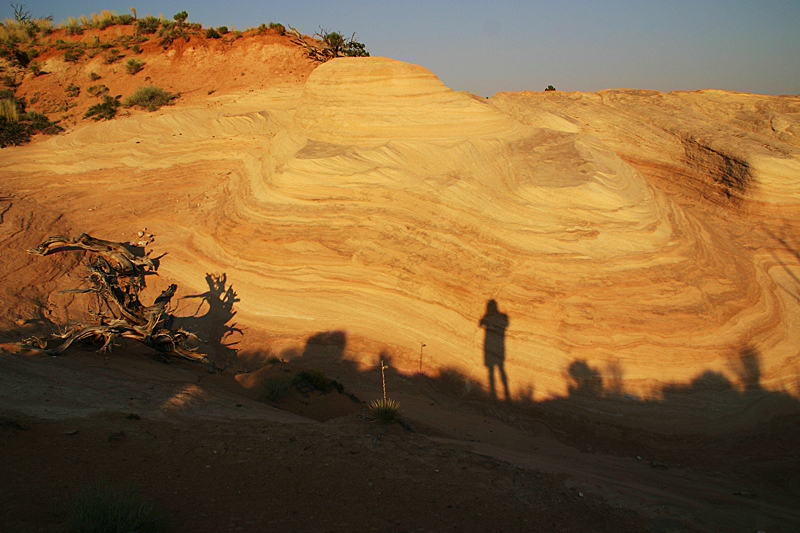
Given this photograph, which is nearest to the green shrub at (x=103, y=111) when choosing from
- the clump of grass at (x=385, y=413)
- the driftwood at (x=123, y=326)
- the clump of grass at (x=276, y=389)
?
the driftwood at (x=123, y=326)

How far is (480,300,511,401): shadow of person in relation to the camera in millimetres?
7980

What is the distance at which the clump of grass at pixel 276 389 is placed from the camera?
6.80 metres

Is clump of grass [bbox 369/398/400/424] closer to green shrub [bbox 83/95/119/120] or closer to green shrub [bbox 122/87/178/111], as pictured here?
green shrub [bbox 122/87/178/111]

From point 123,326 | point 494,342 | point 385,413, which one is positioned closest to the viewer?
point 385,413

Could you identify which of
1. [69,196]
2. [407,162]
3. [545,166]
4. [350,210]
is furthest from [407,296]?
[69,196]

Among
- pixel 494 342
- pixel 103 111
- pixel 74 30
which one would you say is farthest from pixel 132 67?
pixel 494 342

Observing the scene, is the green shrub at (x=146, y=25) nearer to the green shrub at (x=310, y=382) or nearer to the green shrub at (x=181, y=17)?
the green shrub at (x=181, y=17)

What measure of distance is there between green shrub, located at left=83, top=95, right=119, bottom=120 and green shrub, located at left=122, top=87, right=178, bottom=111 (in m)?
0.41

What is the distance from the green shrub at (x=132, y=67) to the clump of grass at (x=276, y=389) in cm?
1908

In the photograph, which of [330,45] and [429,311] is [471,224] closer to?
[429,311]

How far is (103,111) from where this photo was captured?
17.3 meters

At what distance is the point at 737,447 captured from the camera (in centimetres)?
686

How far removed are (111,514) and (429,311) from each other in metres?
6.28

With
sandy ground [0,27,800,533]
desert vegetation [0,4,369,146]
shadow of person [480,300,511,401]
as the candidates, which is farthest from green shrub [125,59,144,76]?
shadow of person [480,300,511,401]
